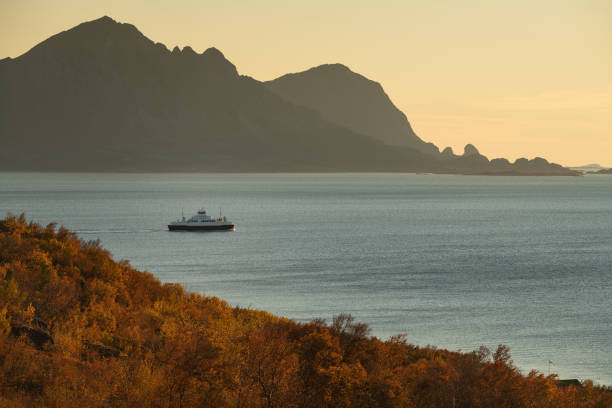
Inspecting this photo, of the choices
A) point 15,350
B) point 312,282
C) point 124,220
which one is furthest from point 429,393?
point 124,220

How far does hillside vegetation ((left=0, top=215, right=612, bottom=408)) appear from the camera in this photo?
20.7 metres

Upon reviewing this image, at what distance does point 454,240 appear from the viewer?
11488cm

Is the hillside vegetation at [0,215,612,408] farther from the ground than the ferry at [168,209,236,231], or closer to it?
farther from the ground

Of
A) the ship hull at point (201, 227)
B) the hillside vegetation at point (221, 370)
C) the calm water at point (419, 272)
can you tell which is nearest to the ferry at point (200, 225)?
the ship hull at point (201, 227)

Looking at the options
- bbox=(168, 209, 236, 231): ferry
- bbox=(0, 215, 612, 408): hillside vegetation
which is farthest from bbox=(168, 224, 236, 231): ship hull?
bbox=(0, 215, 612, 408): hillside vegetation

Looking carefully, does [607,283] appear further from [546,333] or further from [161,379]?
[161,379]

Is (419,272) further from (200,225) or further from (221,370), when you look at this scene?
(200,225)

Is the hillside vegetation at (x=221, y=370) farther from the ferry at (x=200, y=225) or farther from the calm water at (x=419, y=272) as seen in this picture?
the ferry at (x=200, y=225)

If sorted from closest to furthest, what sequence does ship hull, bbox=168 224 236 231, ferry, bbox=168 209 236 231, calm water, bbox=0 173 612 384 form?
calm water, bbox=0 173 612 384
ship hull, bbox=168 224 236 231
ferry, bbox=168 209 236 231

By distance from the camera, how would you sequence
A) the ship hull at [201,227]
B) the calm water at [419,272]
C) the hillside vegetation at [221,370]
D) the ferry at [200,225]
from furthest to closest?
the ferry at [200,225], the ship hull at [201,227], the calm water at [419,272], the hillside vegetation at [221,370]

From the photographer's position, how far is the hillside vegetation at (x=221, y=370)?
2070 cm

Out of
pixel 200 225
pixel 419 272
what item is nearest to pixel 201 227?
pixel 200 225

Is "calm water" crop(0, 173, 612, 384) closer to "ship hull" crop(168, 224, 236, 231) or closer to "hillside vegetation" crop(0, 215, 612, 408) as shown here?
"ship hull" crop(168, 224, 236, 231)

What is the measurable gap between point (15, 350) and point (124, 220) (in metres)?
128
